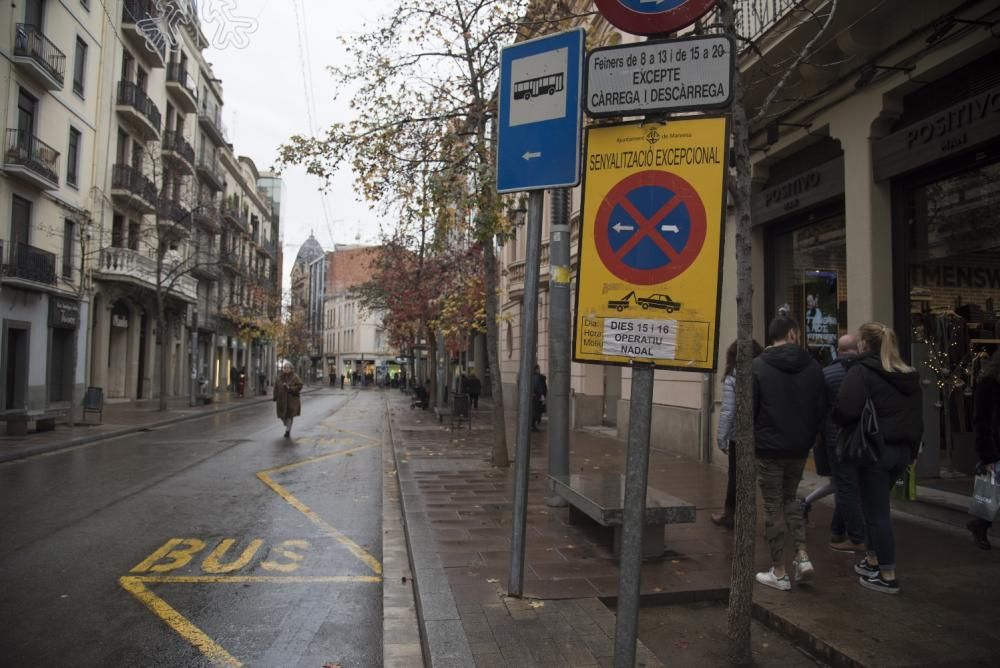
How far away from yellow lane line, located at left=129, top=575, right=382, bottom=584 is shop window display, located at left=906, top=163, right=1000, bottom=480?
6.44 m

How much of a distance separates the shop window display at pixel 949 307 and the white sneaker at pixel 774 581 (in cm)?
413

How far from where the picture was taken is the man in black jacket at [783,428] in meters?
4.73

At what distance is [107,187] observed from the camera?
89.4ft

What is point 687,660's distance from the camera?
12.4ft

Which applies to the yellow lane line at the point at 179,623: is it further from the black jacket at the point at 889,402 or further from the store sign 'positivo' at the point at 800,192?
the store sign 'positivo' at the point at 800,192

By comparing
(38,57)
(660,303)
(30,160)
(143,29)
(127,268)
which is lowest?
(660,303)

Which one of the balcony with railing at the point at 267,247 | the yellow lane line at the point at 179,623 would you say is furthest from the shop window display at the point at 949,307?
the balcony with railing at the point at 267,247

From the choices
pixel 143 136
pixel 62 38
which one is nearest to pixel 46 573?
pixel 62 38

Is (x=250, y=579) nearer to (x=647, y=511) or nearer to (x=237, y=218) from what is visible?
(x=647, y=511)

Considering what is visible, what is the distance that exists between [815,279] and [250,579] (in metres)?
8.29

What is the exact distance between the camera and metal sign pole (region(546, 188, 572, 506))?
7.52 metres

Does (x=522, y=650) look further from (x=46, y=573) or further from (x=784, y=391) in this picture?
(x=46, y=573)

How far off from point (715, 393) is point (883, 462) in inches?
248

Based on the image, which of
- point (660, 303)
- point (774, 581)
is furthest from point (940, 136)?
point (660, 303)
